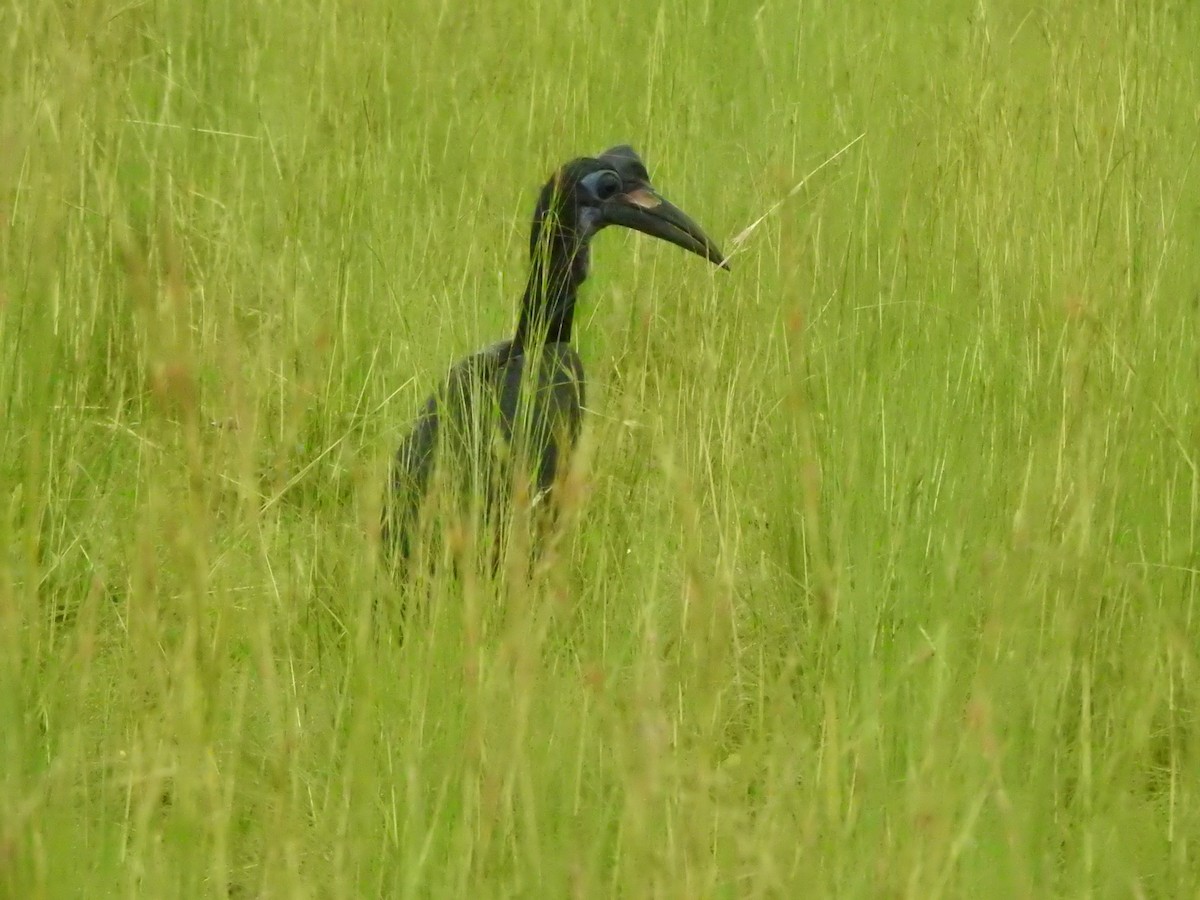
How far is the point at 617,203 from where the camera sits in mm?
3738

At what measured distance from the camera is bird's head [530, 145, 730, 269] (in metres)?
3.71

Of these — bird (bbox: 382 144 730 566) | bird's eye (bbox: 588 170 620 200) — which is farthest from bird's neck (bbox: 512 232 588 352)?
bird's eye (bbox: 588 170 620 200)

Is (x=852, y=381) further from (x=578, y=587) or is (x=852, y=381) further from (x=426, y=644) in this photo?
(x=426, y=644)

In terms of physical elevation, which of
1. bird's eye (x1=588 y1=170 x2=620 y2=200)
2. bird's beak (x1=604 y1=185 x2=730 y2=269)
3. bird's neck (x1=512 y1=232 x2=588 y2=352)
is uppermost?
bird's eye (x1=588 y1=170 x2=620 y2=200)

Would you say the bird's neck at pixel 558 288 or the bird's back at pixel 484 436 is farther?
the bird's neck at pixel 558 288

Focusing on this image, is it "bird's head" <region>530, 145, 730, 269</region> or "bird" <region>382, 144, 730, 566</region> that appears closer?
"bird" <region>382, 144, 730, 566</region>

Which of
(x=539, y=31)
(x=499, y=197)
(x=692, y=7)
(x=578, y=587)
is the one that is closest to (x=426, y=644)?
(x=578, y=587)

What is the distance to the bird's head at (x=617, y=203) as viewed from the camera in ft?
12.2

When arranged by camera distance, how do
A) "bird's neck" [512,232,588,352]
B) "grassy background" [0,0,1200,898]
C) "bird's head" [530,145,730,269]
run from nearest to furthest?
"grassy background" [0,0,1200,898], "bird's neck" [512,232,588,352], "bird's head" [530,145,730,269]

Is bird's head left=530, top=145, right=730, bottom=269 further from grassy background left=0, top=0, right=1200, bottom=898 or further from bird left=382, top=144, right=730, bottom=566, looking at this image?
grassy background left=0, top=0, right=1200, bottom=898

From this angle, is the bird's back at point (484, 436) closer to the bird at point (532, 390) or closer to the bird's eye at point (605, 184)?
the bird at point (532, 390)

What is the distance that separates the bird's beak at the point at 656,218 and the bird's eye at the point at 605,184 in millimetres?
18

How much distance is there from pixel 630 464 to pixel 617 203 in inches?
29.0

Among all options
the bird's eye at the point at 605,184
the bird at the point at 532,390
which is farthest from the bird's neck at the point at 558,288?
the bird's eye at the point at 605,184
